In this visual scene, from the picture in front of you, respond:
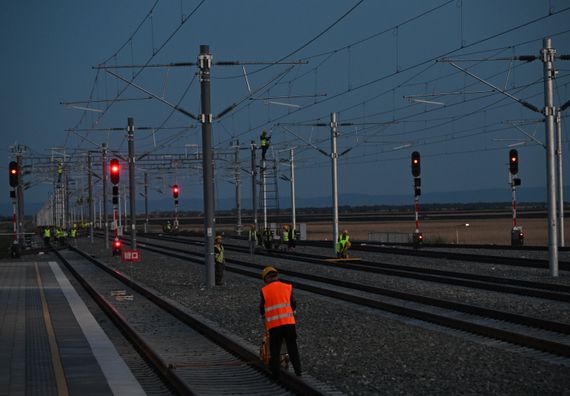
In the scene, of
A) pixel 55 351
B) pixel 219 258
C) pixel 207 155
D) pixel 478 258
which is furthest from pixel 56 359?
pixel 478 258

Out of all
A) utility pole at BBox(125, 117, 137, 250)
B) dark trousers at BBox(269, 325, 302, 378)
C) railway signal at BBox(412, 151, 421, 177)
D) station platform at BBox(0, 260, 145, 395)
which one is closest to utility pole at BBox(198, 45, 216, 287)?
station platform at BBox(0, 260, 145, 395)

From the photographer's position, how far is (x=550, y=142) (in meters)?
33.4

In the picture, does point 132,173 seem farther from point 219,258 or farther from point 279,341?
point 279,341

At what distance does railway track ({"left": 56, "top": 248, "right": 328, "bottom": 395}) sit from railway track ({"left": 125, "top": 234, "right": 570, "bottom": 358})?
16.2ft

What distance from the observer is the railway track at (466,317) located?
18180 mm

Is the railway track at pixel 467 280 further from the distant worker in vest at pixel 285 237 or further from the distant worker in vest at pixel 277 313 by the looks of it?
the distant worker in vest at pixel 277 313

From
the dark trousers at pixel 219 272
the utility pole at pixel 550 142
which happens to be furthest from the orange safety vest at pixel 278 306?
the utility pole at pixel 550 142

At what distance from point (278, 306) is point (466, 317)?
996cm

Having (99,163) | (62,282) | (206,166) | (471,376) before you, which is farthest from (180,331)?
(99,163)

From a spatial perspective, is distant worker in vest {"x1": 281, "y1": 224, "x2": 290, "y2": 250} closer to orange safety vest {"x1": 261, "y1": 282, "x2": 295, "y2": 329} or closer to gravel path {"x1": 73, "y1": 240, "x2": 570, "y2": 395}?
gravel path {"x1": 73, "y1": 240, "x2": 570, "y2": 395}

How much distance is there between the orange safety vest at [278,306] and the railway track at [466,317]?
17.5 feet

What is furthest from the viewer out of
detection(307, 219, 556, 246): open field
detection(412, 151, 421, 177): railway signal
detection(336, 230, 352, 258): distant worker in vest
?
detection(307, 219, 556, 246): open field

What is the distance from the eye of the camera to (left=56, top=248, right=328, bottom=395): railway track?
45.8ft

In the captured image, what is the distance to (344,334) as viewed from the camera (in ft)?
65.8
